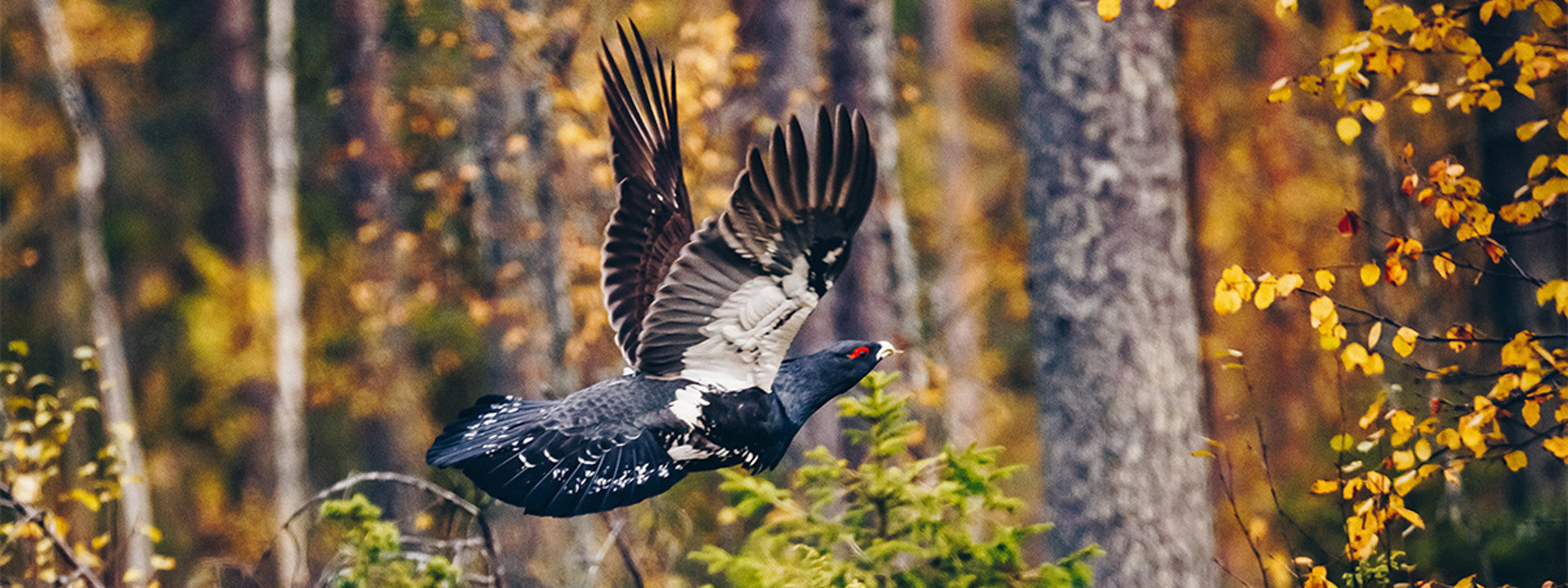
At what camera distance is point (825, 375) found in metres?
4.09

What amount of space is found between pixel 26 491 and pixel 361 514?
1.30m

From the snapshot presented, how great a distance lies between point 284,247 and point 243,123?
10.0 feet

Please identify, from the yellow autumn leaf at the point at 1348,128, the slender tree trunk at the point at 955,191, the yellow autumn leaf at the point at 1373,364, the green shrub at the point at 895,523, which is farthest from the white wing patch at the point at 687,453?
the slender tree trunk at the point at 955,191

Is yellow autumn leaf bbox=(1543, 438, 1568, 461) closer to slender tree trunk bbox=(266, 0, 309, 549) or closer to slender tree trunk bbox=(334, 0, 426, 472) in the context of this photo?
slender tree trunk bbox=(334, 0, 426, 472)

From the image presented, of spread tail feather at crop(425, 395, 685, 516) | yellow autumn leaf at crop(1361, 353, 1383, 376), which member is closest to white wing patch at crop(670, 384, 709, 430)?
spread tail feather at crop(425, 395, 685, 516)

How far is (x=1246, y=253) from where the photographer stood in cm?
1352

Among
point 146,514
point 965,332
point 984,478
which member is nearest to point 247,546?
point 146,514

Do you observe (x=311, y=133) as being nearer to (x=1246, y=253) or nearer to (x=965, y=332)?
(x=965, y=332)

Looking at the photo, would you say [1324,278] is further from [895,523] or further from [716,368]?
[716,368]

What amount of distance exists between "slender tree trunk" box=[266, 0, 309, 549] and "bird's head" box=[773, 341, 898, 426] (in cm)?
1031

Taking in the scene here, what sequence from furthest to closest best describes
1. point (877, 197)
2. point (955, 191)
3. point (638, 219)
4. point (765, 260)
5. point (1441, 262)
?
point (955, 191), point (877, 197), point (638, 219), point (765, 260), point (1441, 262)

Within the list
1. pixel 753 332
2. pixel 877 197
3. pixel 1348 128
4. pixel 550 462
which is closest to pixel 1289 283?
pixel 1348 128

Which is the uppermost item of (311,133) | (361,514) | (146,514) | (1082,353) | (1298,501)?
(311,133)

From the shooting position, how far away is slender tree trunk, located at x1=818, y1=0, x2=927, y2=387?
354 inches
